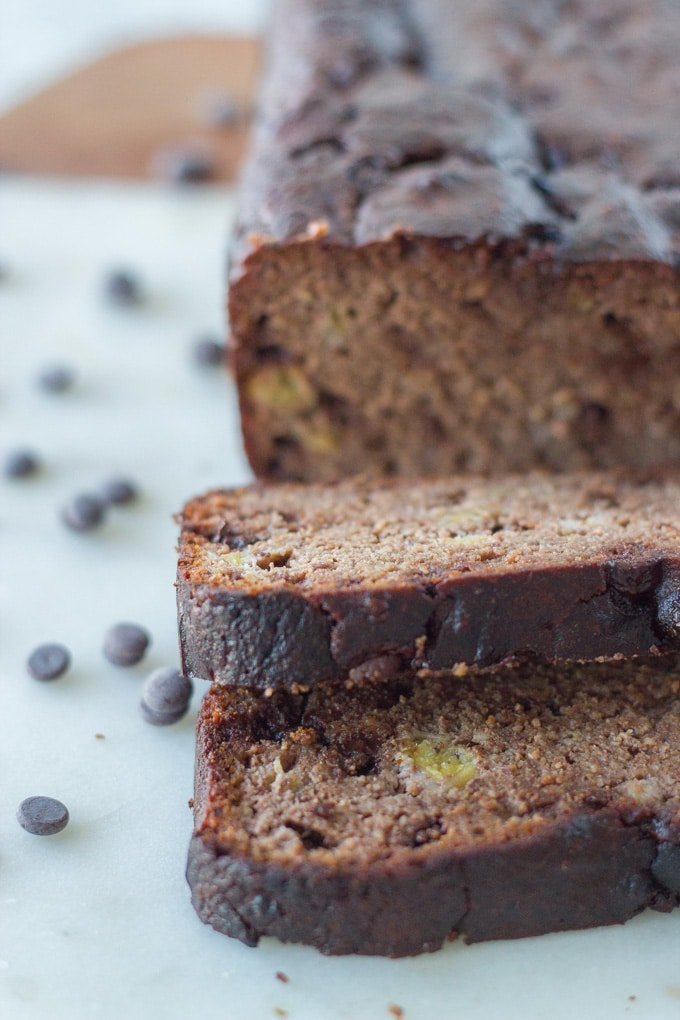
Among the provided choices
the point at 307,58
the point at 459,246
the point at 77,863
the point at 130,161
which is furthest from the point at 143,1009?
the point at 130,161

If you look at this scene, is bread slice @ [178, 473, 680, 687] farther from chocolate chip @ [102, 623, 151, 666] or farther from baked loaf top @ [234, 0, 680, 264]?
baked loaf top @ [234, 0, 680, 264]

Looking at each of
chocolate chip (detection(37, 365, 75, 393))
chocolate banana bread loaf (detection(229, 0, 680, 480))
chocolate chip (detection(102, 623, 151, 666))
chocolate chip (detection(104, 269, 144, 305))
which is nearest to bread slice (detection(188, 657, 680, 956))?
chocolate chip (detection(102, 623, 151, 666))

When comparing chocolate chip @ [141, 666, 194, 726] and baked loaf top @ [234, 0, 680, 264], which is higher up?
baked loaf top @ [234, 0, 680, 264]

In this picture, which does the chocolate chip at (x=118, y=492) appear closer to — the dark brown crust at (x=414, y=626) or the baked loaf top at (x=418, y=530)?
the baked loaf top at (x=418, y=530)

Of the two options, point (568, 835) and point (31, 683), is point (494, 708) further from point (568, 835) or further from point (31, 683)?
point (31, 683)

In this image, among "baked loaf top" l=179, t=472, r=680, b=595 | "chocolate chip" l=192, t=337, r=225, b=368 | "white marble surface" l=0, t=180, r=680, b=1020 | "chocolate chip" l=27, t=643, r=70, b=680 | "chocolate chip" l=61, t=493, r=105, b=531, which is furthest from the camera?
"chocolate chip" l=192, t=337, r=225, b=368

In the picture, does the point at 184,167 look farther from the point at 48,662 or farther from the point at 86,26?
the point at 86,26
